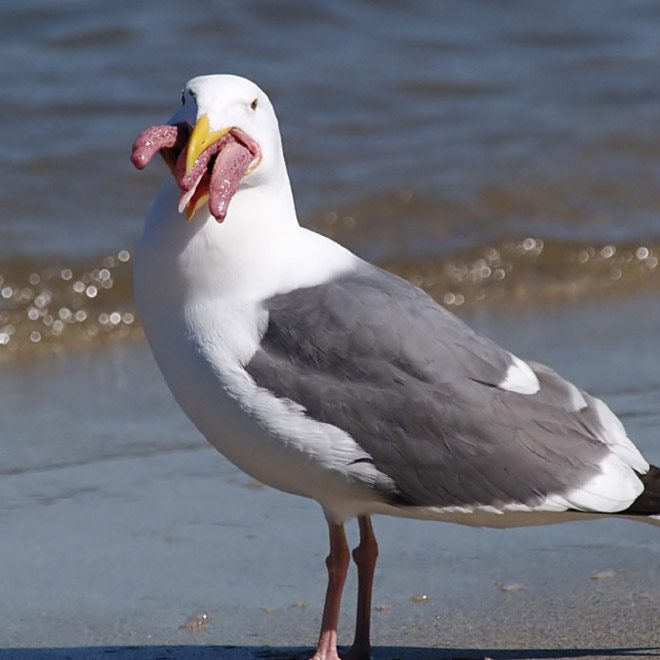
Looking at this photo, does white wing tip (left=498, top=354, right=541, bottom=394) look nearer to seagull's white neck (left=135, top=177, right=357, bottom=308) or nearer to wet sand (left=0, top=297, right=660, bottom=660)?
seagull's white neck (left=135, top=177, right=357, bottom=308)

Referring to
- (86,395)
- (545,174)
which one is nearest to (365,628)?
(86,395)

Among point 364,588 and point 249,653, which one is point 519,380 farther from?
point 249,653

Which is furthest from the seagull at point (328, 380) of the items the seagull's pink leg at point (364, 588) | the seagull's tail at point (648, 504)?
the seagull's pink leg at point (364, 588)

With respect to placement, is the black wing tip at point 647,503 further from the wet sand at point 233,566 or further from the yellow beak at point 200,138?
the yellow beak at point 200,138

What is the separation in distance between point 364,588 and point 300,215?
4569mm

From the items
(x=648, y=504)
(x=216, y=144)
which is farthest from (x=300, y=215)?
(x=648, y=504)

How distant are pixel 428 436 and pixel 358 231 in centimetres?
462

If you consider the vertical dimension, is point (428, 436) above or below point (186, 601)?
above

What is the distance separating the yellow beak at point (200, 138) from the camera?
10.8 feet

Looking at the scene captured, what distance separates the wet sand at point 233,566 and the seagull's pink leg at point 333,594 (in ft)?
0.53

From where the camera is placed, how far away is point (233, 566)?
416cm

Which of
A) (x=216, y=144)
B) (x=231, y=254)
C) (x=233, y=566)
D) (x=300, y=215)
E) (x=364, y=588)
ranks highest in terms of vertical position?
(x=216, y=144)

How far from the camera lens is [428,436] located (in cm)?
341

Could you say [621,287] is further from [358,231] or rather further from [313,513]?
[313,513]
